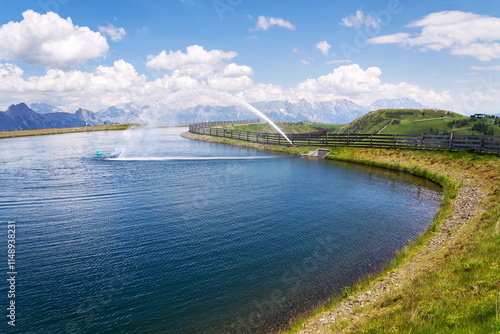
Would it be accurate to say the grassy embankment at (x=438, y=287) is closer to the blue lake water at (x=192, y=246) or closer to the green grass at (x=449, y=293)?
the green grass at (x=449, y=293)

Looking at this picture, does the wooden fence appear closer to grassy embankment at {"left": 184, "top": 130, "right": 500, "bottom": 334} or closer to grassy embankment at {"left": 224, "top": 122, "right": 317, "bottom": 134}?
grassy embankment at {"left": 184, "top": 130, "right": 500, "bottom": 334}

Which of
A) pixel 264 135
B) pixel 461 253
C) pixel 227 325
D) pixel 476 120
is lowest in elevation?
pixel 227 325

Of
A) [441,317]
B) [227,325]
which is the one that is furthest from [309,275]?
[441,317]

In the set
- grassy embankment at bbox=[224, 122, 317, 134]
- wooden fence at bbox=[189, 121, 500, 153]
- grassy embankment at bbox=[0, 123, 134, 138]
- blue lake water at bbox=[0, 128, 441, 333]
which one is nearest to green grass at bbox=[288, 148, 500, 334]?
blue lake water at bbox=[0, 128, 441, 333]

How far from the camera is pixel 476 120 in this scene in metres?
173

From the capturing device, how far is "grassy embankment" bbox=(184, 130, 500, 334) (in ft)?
24.6

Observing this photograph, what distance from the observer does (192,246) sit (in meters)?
15.6

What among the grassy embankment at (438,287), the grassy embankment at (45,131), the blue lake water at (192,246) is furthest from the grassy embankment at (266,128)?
the grassy embankment at (438,287)

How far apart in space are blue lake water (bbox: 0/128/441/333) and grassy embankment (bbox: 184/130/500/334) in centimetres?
114

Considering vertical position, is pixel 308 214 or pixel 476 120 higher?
pixel 476 120

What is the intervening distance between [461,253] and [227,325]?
35.3 ft

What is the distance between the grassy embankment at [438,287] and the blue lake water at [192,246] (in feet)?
3.75

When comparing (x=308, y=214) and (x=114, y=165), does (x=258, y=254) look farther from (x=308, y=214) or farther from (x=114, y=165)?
(x=114, y=165)

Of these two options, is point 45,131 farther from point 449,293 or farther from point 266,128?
point 449,293
